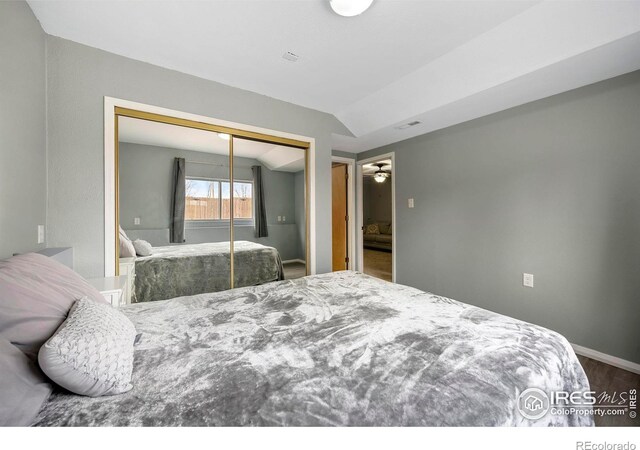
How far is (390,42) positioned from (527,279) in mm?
2593

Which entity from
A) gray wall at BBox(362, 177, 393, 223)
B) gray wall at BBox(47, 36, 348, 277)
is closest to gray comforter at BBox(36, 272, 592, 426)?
gray wall at BBox(47, 36, 348, 277)

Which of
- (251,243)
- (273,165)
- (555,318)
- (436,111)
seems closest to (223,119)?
(273,165)

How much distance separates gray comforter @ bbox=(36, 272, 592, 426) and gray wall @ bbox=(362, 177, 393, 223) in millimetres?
8337

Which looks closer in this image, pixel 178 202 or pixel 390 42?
pixel 390 42

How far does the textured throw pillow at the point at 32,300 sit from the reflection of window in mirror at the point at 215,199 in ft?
5.27

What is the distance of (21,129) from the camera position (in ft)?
5.24

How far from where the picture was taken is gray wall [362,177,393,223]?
31.4 feet

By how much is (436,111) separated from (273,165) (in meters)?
1.90

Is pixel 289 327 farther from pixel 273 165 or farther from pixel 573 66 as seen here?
pixel 573 66

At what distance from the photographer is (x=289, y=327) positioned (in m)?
1.24
